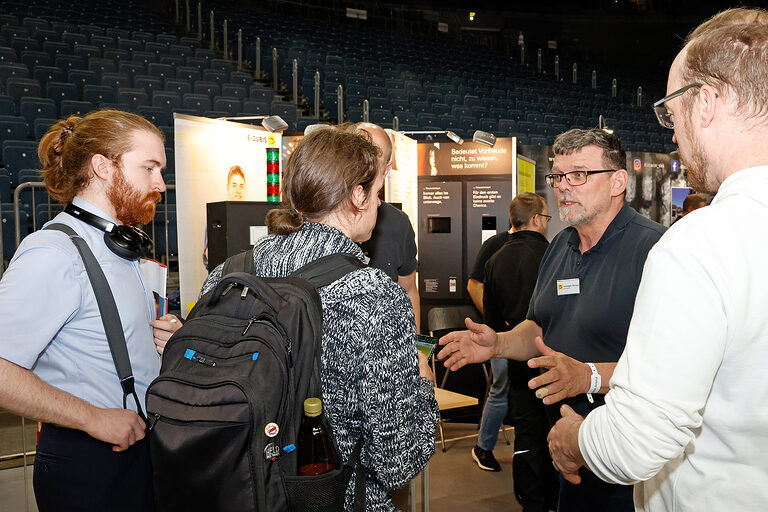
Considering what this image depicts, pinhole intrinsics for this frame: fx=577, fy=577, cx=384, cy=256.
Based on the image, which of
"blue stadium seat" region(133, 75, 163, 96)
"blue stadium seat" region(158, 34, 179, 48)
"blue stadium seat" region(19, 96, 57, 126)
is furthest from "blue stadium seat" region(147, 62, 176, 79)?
"blue stadium seat" region(19, 96, 57, 126)

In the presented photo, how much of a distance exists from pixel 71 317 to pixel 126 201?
36 cm

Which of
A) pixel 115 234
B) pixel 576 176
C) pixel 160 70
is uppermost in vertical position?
pixel 160 70

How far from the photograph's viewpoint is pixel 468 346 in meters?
1.97

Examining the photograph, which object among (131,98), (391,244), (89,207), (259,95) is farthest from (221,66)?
(89,207)

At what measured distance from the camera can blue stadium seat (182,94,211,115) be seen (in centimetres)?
803

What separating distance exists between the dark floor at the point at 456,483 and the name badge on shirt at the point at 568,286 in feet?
5.71

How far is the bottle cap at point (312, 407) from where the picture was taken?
3.43 feet

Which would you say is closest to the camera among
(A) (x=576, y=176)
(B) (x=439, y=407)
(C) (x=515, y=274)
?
(A) (x=576, y=176)

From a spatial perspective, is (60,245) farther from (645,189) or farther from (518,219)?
(645,189)

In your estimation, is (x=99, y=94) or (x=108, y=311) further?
(x=99, y=94)

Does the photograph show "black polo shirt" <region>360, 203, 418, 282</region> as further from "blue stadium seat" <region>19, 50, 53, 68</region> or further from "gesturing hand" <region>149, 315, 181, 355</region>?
"blue stadium seat" <region>19, 50, 53, 68</region>

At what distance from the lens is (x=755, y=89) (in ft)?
3.03

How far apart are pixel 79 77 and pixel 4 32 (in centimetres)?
180

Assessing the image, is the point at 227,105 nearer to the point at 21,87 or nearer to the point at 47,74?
the point at 47,74
